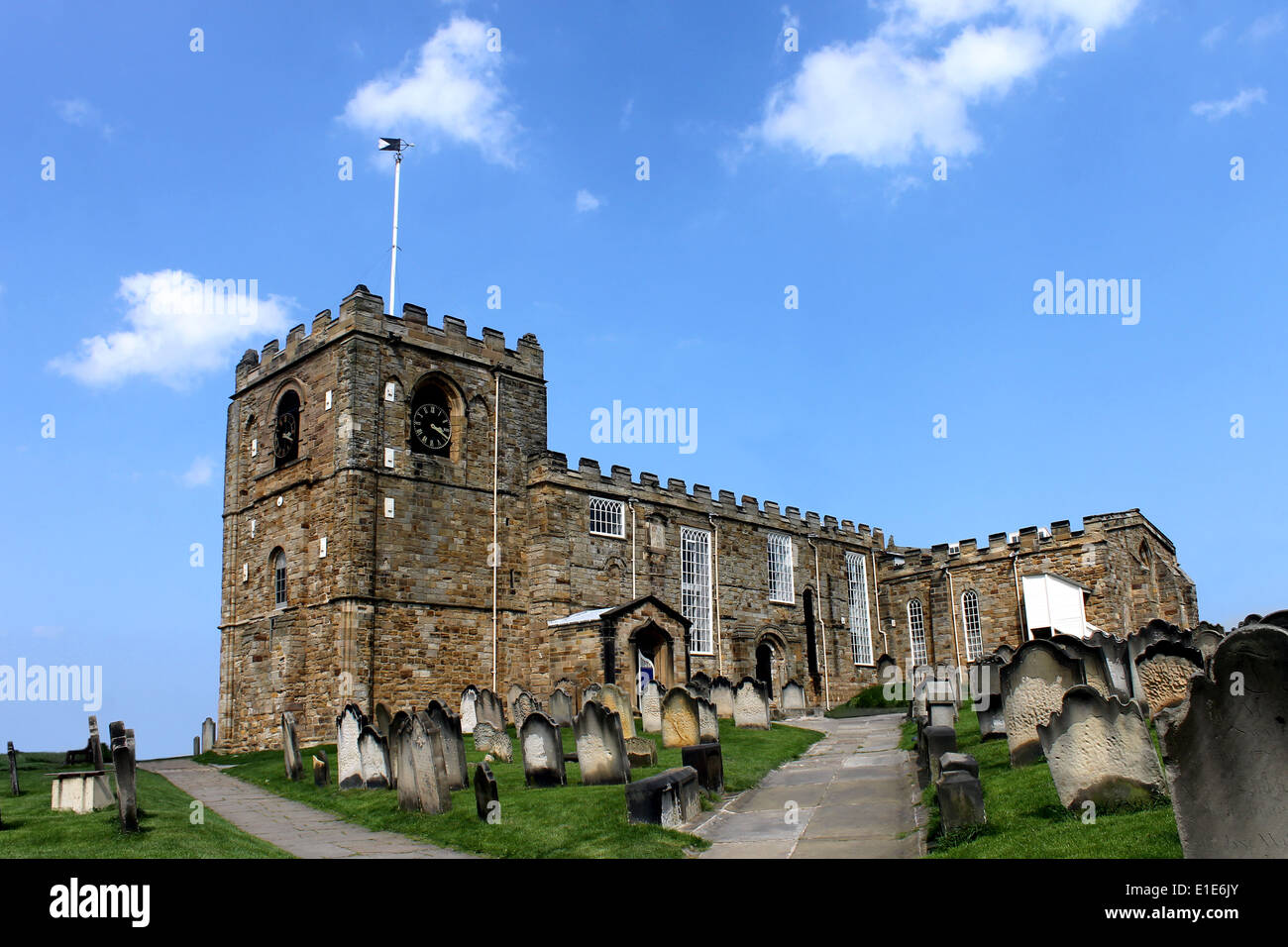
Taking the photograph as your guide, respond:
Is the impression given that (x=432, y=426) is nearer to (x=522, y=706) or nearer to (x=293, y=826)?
(x=522, y=706)

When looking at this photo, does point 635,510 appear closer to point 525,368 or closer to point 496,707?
point 525,368

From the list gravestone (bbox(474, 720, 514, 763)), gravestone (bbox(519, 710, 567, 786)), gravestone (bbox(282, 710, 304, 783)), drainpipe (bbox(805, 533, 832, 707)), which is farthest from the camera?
drainpipe (bbox(805, 533, 832, 707))

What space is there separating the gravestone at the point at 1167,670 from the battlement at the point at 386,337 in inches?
861

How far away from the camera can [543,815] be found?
A: 1120 centimetres

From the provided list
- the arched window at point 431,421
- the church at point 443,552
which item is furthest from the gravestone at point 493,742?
the arched window at point 431,421

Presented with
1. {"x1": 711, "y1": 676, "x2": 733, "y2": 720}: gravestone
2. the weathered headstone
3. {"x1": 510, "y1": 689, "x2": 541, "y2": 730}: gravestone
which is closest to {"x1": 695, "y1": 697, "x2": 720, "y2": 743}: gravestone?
{"x1": 510, "y1": 689, "x2": 541, "y2": 730}: gravestone

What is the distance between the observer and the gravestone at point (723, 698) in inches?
945

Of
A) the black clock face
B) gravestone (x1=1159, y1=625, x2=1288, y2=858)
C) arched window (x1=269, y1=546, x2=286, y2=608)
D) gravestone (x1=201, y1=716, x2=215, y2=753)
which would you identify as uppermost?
the black clock face

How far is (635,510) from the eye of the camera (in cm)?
3275

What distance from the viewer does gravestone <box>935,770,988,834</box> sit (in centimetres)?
842

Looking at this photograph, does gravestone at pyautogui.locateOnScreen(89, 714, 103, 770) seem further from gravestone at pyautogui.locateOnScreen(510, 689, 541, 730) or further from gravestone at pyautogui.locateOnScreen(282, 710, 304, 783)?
gravestone at pyautogui.locateOnScreen(510, 689, 541, 730)

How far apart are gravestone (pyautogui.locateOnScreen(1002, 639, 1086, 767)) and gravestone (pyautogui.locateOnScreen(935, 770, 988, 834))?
2.95 meters
